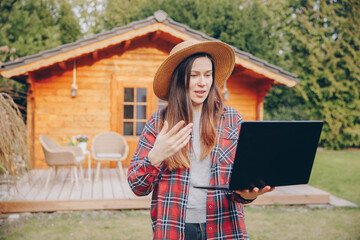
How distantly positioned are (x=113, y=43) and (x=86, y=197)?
3440 mm

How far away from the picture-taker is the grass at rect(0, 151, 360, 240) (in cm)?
408

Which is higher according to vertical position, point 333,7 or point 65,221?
point 333,7

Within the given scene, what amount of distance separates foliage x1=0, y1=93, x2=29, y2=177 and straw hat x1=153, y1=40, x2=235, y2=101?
204 centimetres

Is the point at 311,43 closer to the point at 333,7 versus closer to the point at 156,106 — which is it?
the point at 333,7

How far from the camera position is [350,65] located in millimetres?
14117

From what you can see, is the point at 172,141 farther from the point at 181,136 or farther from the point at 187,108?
the point at 187,108

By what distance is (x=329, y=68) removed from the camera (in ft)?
47.3

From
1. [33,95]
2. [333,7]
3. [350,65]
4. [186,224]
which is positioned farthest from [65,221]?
[333,7]

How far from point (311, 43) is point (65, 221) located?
1339 cm

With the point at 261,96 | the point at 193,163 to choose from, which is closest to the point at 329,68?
the point at 261,96

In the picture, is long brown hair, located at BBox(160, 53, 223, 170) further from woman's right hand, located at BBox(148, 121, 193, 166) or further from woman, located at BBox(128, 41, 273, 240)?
woman's right hand, located at BBox(148, 121, 193, 166)

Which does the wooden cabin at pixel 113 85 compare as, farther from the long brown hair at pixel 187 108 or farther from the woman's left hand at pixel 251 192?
the woman's left hand at pixel 251 192

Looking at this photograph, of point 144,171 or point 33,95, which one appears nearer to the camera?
point 144,171

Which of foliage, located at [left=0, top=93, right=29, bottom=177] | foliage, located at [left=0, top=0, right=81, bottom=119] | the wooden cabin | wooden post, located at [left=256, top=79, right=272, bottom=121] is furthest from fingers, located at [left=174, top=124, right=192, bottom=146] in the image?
foliage, located at [left=0, top=0, right=81, bottom=119]
